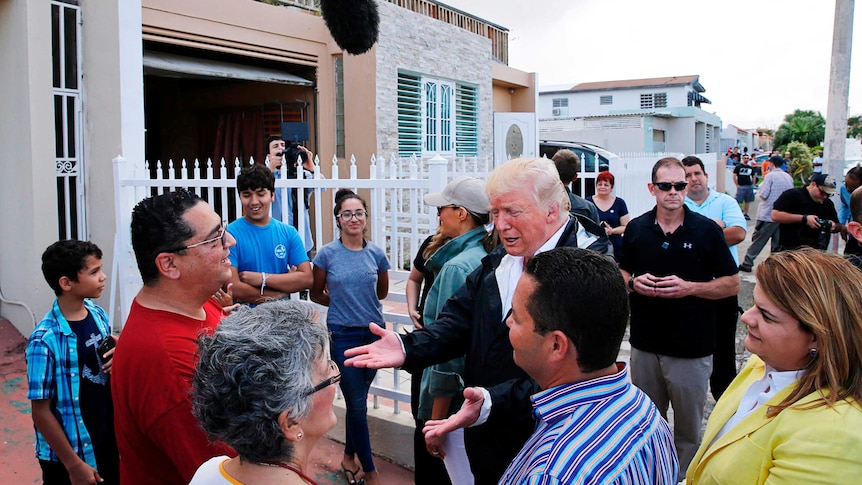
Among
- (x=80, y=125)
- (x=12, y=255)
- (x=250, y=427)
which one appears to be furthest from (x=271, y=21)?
(x=250, y=427)

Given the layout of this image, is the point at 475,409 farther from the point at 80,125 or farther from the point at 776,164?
the point at 776,164

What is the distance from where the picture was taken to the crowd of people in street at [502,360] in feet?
5.18

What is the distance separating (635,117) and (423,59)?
1884 centimetres

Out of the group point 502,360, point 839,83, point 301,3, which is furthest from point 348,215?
point 839,83

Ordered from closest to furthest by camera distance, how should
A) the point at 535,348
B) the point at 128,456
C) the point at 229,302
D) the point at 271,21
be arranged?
the point at 535,348
the point at 128,456
the point at 229,302
the point at 271,21

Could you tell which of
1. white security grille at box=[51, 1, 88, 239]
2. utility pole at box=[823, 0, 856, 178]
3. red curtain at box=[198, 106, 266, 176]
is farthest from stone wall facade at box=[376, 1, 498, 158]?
utility pole at box=[823, 0, 856, 178]

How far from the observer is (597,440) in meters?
1.59

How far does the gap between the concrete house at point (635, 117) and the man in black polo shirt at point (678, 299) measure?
22.9 metres

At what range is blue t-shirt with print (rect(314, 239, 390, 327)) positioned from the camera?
4.09m

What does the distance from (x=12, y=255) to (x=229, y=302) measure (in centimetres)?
466

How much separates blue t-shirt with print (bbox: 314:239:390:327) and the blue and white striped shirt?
2.41 meters

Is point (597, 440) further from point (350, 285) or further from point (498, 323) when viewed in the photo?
point (350, 285)

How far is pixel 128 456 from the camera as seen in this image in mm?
2021

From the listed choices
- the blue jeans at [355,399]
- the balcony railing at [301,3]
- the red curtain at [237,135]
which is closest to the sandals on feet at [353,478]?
the blue jeans at [355,399]
